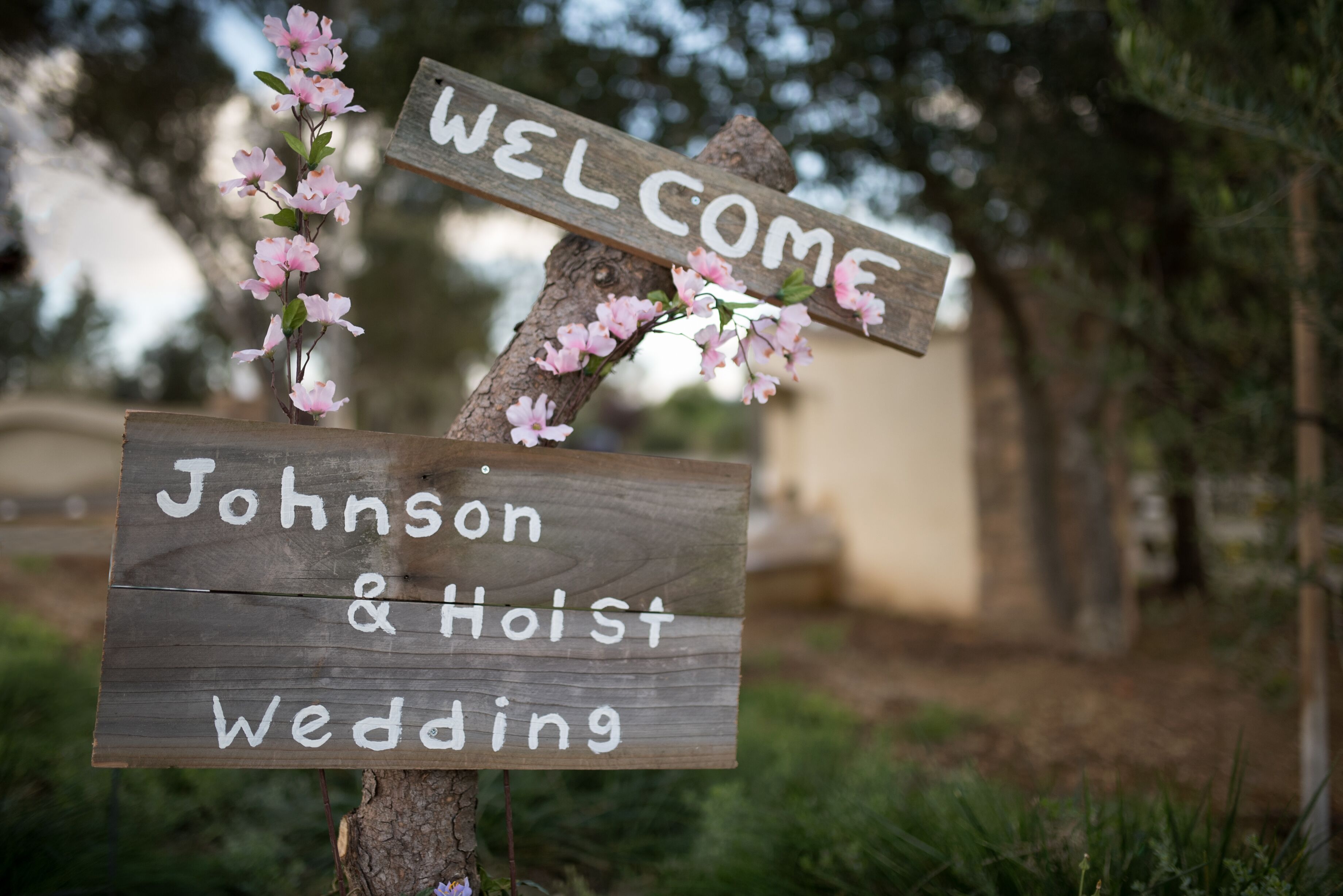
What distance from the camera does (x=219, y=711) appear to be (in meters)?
1.14

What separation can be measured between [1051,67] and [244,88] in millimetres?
7476

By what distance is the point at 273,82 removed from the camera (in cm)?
120

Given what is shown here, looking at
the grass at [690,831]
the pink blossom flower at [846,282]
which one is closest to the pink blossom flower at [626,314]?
the pink blossom flower at [846,282]

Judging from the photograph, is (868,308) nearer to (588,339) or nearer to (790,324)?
(790,324)

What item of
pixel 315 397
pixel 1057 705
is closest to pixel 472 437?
pixel 315 397

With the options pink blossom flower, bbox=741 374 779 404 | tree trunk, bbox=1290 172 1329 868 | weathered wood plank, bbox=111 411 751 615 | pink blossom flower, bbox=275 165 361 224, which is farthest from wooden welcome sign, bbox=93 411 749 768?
tree trunk, bbox=1290 172 1329 868

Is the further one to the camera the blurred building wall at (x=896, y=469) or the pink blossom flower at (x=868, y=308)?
the blurred building wall at (x=896, y=469)

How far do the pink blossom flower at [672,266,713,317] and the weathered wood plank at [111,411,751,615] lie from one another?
0.24m

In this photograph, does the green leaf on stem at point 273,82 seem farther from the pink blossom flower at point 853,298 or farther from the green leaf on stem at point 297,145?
the pink blossom flower at point 853,298

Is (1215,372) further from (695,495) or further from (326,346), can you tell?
(326,346)

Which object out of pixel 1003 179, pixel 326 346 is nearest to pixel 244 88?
pixel 326 346

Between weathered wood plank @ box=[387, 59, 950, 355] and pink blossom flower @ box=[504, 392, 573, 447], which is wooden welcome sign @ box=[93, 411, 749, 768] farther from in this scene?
weathered wood plank @ box=[387, 59, 950, 355]

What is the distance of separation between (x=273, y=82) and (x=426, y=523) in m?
0.69

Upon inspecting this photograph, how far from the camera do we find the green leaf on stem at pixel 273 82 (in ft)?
3.87
